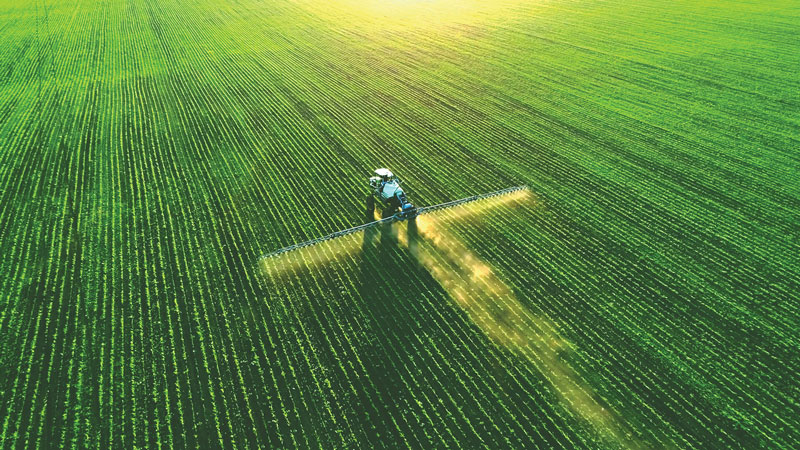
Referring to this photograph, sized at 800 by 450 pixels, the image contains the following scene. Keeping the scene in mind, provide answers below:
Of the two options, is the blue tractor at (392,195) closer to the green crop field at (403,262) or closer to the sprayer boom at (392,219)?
the sprayer boom at (392,219)

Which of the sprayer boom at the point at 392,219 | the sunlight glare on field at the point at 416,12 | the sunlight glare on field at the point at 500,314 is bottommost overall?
the sunlight glare on field at the point at 500,314

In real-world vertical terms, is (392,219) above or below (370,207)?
below

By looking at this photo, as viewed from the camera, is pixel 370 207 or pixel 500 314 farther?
pixel 370 207

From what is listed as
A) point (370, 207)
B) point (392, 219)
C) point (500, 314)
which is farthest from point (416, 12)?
point (500, 314)

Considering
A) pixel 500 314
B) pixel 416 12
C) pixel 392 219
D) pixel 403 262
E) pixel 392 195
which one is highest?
pixel 416 12

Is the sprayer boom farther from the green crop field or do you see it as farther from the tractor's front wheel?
the tractor's front wheel

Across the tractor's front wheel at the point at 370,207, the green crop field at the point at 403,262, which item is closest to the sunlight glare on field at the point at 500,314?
the green crop field at the point at 403,262

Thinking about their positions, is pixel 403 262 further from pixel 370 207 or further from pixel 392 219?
pixel 370 207

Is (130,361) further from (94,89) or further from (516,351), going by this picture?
(94,89)
